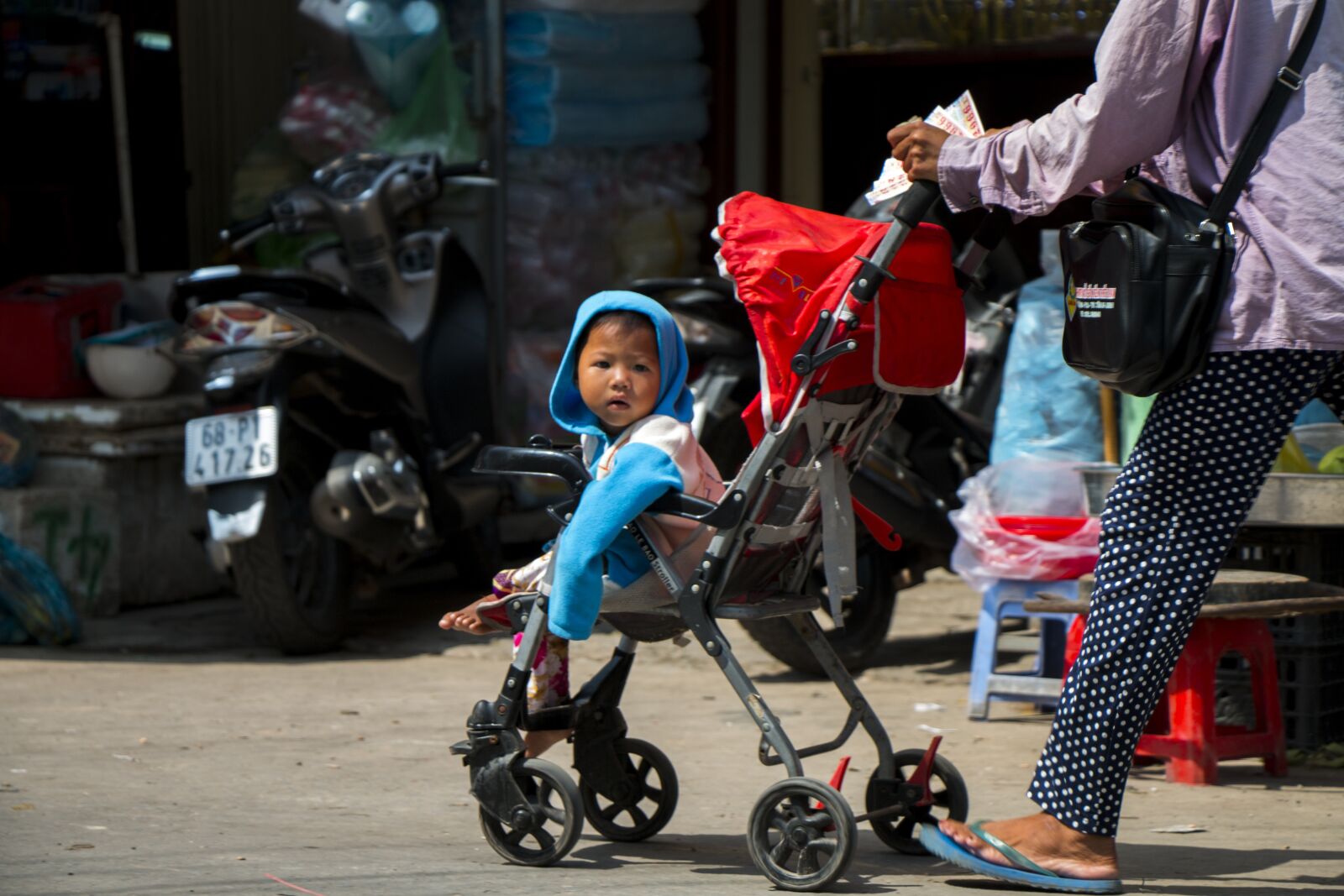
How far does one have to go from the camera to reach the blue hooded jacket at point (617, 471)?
376 centimetres

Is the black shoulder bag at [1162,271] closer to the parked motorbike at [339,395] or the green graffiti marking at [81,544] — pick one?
the parked motorbike at [339,395]

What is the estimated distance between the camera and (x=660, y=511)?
3830 millimetres

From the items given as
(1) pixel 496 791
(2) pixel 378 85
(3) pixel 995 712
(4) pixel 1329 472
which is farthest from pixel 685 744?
(2) pixel 378 85

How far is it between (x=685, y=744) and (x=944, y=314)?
→ 6.09 feet

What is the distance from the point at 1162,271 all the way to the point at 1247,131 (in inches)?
11.5

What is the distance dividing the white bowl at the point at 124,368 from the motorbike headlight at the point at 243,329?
0.87 metres

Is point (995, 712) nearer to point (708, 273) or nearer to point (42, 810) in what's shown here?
point (42, 810)

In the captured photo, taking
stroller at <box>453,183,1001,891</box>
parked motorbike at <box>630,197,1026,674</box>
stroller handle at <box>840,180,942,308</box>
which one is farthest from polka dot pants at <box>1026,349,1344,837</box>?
parked motorbike at <box>630,197,1026,674</box>

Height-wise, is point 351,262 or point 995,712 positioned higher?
point 351,262

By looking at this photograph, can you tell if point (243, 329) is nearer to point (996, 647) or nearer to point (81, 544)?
point (81, 544)

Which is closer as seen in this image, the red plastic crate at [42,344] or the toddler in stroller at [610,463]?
the toddler in stroller at [610,463]

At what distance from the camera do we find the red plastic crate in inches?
277

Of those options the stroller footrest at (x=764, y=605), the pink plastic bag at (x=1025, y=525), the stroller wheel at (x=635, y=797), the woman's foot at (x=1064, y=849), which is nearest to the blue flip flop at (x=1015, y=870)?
the woman's foot at (x=1064, y=849)

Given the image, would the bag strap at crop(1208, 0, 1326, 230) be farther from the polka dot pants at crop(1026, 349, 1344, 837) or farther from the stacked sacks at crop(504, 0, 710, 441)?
the stacked sacks at crop(504, 0, 710, 441)
